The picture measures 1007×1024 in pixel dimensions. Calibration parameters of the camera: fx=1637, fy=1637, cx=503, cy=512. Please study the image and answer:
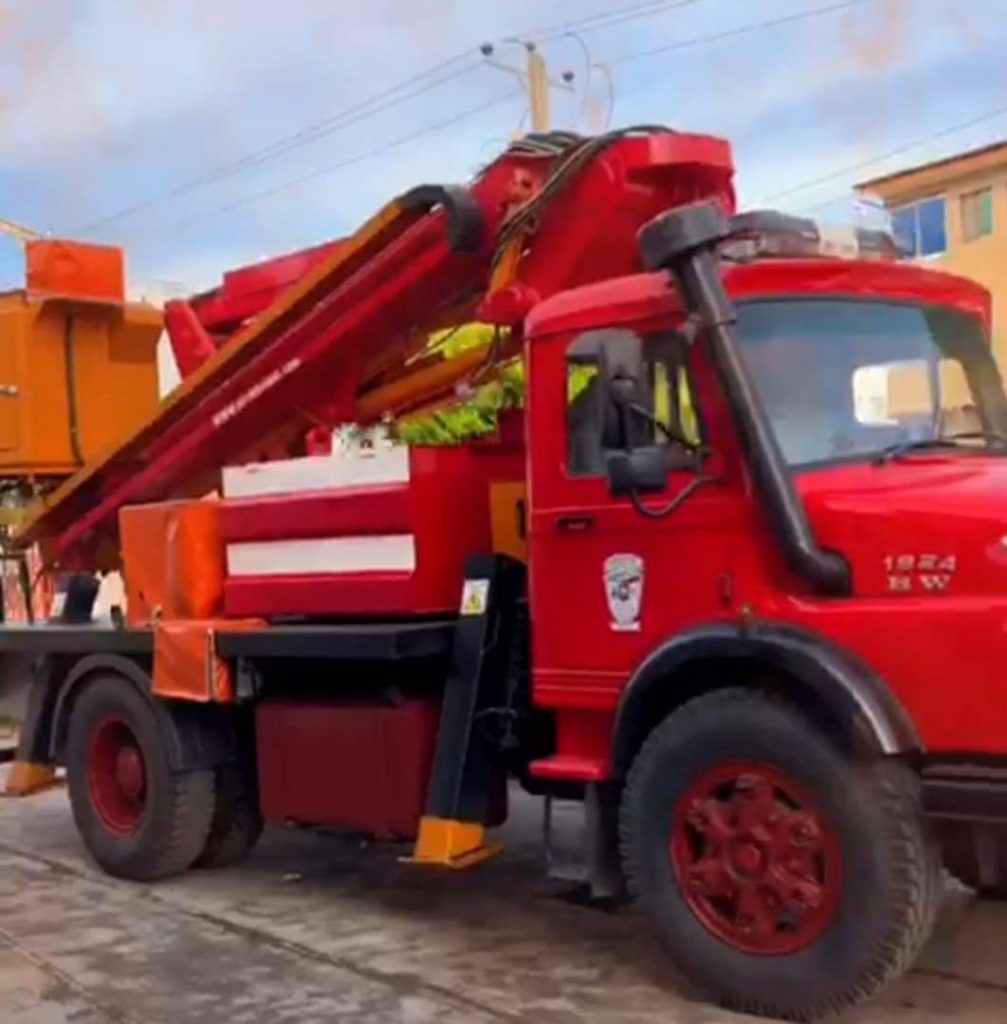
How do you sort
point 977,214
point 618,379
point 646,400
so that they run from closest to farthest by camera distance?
1. point 618,379
2. point 646,400
3. point 977,214

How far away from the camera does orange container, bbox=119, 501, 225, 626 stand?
7.60 m

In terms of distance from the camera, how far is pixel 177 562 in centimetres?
765

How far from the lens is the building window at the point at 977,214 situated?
87.6 ft

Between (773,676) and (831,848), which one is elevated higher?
(773,676)

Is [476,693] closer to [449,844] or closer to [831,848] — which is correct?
[449,844]

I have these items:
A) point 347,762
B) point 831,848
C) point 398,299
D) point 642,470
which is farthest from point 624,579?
point 398,299

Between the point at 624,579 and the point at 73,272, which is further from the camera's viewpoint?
the point at 73,272

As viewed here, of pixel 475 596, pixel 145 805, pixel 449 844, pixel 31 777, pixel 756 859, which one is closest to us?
pixel 756 859

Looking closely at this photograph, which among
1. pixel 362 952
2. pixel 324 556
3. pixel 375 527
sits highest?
pixel 375 527

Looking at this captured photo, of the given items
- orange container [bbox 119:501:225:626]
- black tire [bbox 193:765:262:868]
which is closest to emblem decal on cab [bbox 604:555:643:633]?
orange container [bbox 119:501:225:626]

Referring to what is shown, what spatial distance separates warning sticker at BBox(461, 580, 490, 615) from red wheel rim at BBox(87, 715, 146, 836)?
235 centimetres

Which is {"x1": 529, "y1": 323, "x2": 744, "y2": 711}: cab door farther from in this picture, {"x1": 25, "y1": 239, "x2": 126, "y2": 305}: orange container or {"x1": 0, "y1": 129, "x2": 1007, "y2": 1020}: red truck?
{"x1": 25, "y1": 239, "x2": 126, "y2": 305}: orange container

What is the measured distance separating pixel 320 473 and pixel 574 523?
4.80ft

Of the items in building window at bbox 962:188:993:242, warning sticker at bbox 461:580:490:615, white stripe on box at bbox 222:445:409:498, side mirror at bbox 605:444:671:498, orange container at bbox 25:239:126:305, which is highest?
building window at bbox 962:188:993:242
